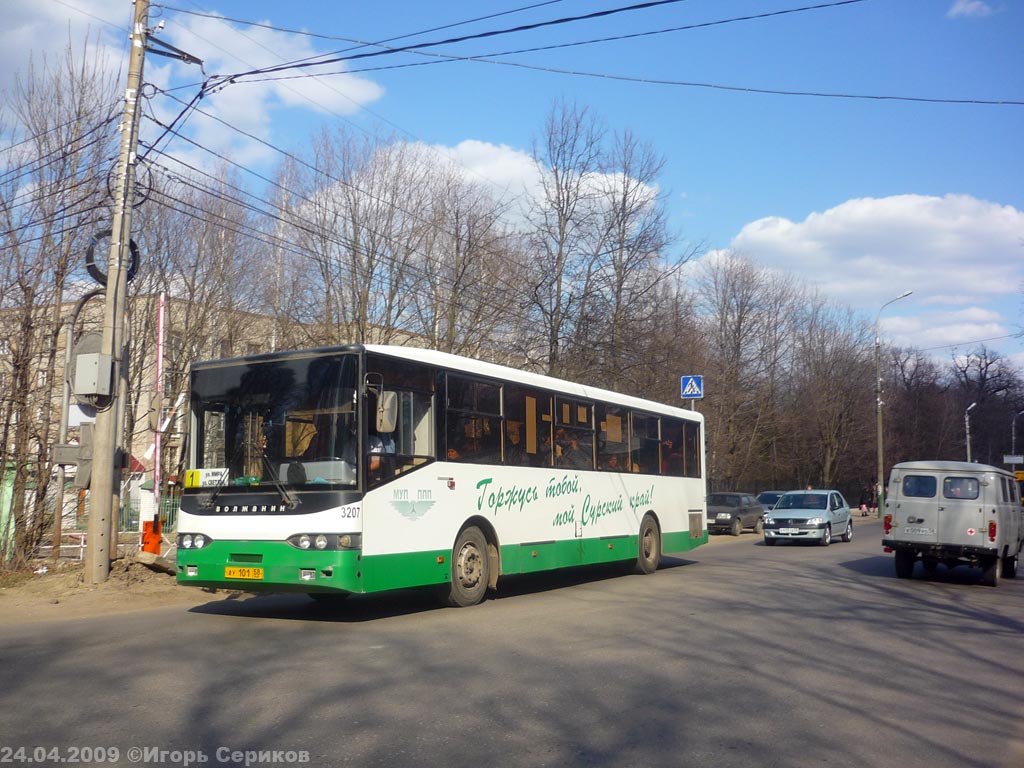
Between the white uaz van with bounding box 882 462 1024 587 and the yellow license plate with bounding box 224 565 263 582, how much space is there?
1221 cm

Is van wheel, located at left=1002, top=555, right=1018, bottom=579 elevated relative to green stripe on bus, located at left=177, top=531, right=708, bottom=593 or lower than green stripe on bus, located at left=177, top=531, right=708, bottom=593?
lower

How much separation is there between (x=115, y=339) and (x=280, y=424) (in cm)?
476

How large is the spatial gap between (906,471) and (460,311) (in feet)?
54.0

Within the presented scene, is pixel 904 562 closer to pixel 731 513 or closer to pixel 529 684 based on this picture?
pixel 529 684

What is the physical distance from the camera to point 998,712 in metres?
7.15

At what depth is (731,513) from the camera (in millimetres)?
35281

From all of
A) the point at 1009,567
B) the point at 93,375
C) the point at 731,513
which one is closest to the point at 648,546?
the point at 1009,567

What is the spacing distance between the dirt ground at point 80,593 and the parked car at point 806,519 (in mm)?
19261

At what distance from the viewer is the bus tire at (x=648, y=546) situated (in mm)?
18094

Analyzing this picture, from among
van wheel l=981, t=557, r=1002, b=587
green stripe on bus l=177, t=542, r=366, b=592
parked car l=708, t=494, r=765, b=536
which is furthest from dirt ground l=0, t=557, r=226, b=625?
parked car l=708, t=494, r=765, b=536

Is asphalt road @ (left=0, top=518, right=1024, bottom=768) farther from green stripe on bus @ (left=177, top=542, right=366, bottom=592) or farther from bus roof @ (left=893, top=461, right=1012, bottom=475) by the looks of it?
bus roof @ (left=893, top=461, right=1012, bottom=475)

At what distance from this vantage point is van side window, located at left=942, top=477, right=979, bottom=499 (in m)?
17.6

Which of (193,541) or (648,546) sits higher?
(193,541)

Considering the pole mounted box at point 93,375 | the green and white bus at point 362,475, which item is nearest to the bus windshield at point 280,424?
the green and white bus at point 362,475
